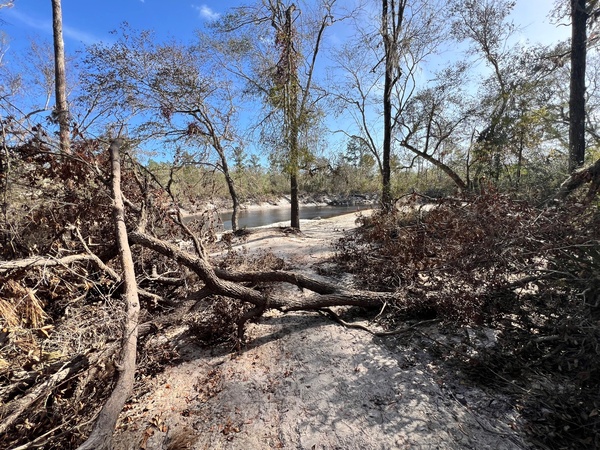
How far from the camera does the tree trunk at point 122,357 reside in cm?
167

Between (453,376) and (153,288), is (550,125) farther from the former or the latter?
(153,288)

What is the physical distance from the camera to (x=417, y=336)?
3273 mm

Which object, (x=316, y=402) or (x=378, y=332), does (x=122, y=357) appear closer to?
(x=316, y=402)

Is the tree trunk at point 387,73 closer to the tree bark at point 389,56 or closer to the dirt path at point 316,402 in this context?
the tree bark at point 389,56

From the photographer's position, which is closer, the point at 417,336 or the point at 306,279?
the point at 417,336

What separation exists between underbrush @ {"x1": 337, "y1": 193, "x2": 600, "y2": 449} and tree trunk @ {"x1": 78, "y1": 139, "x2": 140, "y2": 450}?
2778mm

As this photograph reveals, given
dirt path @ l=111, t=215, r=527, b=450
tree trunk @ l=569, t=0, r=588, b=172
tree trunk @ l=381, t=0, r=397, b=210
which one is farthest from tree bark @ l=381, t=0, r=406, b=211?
dirt path @ l=111, t=215, r=527, b=450

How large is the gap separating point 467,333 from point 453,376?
63 centimetres

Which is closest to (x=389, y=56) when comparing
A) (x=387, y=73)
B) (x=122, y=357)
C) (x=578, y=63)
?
(x=387, y=73)

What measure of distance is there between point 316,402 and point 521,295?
2.70 metres

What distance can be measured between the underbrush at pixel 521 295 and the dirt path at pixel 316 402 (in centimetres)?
30

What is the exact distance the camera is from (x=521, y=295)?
3260mm

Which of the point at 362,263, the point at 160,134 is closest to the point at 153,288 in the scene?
the point at 362,263

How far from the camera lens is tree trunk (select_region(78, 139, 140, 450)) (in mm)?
1669
